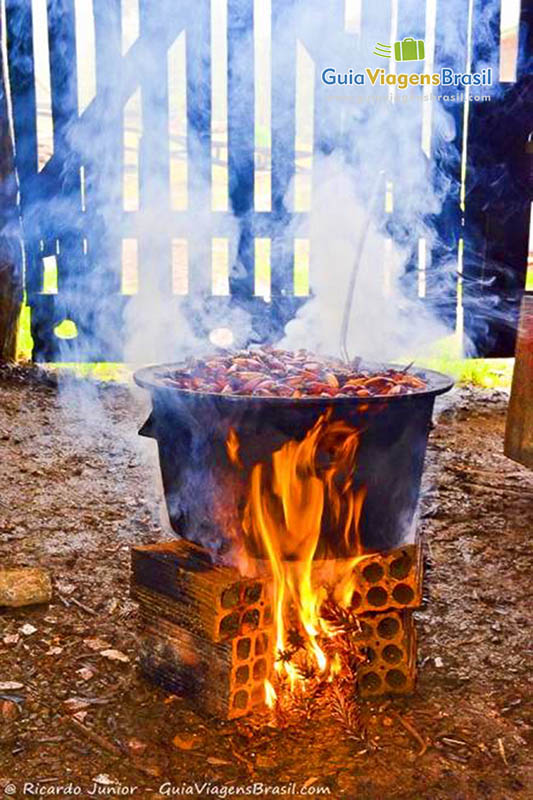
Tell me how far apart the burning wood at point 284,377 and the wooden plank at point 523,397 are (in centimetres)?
176

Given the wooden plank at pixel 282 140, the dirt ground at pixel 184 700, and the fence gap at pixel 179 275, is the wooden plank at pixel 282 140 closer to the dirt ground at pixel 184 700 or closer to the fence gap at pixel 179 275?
the fence gap at pixel 179 275

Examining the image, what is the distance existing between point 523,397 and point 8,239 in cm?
398

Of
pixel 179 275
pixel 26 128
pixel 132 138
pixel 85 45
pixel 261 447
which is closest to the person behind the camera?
pixel 261 447

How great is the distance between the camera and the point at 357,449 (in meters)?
2.55

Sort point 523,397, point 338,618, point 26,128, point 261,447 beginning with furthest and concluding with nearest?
point 26,128 < point 523,397 < point 338,618 < point 261,447

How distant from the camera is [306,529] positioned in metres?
2.62

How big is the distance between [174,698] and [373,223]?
4833 millimetres

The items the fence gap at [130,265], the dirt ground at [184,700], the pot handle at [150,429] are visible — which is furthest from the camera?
the fence gap at [130,265]

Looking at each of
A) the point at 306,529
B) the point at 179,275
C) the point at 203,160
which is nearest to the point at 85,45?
the point at 203,160

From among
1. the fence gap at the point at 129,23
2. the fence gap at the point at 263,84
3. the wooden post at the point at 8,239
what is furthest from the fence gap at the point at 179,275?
the fence gap at the point at 129,23

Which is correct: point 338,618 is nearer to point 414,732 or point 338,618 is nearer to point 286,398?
point 414,732

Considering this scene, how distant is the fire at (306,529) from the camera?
254 cm

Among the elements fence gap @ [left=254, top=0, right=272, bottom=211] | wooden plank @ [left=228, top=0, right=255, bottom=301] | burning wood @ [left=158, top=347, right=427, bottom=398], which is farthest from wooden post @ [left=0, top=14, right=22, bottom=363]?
burning wood @ [left=158, top=347, right=427, bottom=398]

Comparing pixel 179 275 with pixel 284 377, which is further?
pixel 179 275
